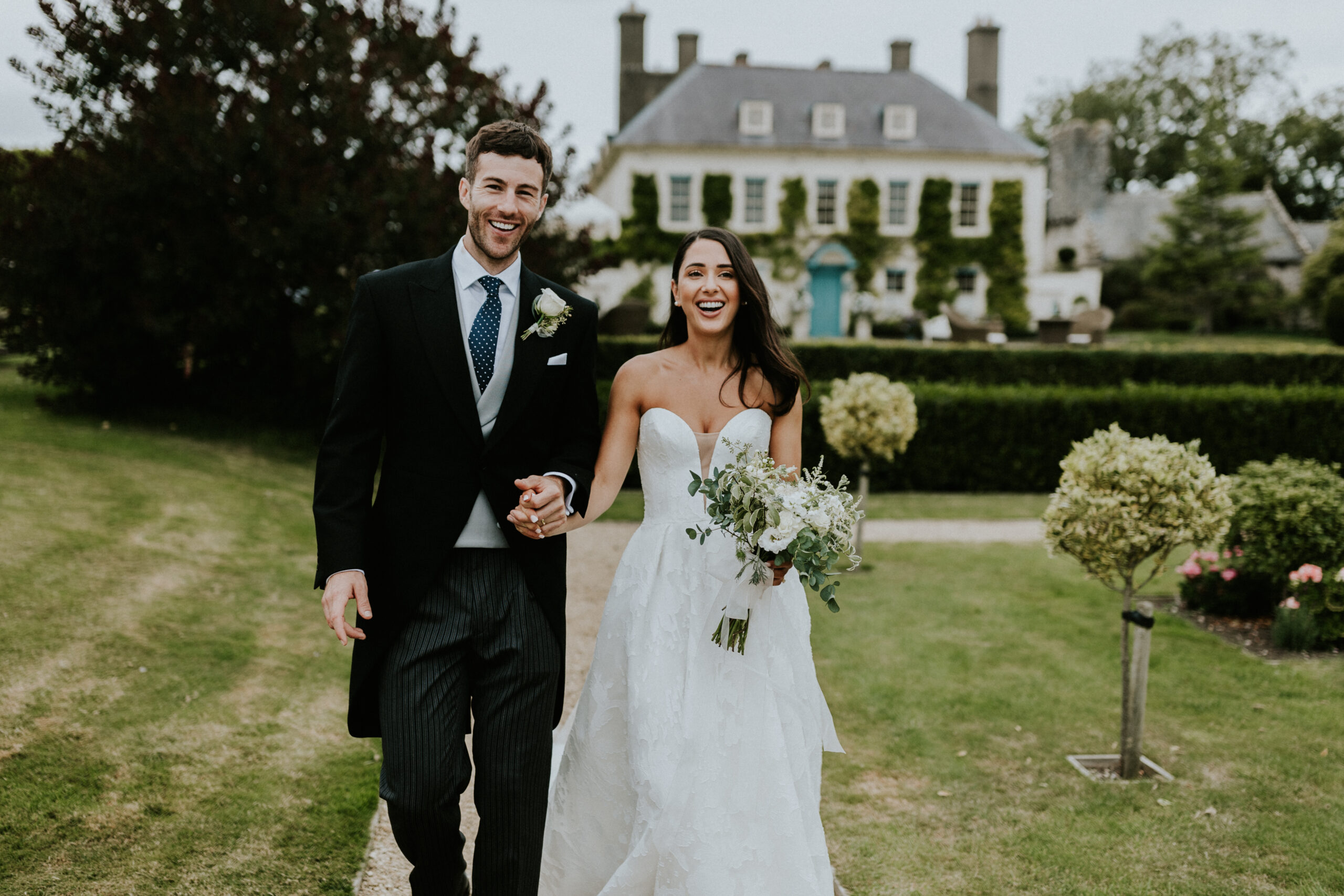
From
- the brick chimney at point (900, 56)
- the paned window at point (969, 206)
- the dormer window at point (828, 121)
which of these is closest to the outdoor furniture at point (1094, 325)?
the paned window at point (969, 206)

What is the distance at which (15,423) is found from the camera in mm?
11703

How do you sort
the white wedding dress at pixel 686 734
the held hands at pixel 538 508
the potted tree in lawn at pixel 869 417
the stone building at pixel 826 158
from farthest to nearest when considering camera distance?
the stone building at pixel 826 158, the potted tree in lawn at pixel 869 417, the white wedding dress at pixel 686 734, the held hands at pixel 538 508

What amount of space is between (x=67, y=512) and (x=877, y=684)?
6.59m

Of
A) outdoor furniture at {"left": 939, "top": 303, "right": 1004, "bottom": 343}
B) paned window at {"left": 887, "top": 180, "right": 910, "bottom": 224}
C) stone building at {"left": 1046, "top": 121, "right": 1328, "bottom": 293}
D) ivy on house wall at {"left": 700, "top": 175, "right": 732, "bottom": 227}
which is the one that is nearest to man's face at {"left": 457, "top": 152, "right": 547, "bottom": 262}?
outdoor furniture at {"left": 939, "top": 303, "right": 1004, "bottom": 343}

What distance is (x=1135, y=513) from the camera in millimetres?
4875

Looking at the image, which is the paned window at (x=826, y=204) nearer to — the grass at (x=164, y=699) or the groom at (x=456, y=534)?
the grass at (x=164, y=699)

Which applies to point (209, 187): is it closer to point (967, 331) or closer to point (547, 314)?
point (547, 314)

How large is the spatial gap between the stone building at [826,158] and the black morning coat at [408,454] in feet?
92.4

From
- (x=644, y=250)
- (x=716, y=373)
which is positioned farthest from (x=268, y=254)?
(x=644, y=250)

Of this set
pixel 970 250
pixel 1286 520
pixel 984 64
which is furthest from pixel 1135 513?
pixel 984 64

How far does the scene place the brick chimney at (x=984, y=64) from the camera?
112ft

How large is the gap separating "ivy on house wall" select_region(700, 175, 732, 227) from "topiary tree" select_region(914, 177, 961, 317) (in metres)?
6.41

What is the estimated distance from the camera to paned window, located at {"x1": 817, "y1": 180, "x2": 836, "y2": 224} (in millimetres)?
31641

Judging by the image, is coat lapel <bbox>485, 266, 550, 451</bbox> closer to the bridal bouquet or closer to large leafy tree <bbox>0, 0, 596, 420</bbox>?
the bridal bouquet
